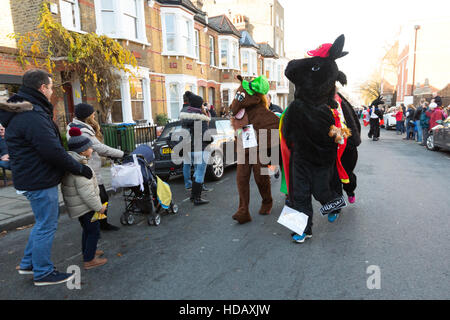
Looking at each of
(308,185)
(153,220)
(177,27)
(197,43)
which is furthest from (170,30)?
(308,185)

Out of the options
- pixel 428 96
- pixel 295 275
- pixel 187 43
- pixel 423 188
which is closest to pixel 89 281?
pixel 295 275

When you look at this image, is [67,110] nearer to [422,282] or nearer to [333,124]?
[333,124]

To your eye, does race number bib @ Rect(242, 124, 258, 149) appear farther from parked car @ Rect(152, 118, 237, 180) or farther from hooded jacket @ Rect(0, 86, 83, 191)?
parked car @ Rect(152, 118, 237, 180)

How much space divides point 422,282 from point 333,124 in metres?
1.80

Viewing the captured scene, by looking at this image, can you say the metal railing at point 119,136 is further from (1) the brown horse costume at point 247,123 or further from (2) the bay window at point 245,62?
(2) the bay window at point 245,62

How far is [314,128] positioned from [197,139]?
2577 mm

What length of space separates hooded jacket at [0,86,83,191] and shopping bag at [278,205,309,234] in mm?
2405

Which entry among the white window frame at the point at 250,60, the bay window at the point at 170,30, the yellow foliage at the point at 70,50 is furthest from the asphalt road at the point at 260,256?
the white window frame at the point at 250,60

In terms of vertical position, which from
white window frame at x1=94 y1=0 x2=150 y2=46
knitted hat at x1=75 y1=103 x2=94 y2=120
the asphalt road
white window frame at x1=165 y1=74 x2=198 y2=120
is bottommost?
the asphalt road

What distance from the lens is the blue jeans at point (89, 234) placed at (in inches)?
127

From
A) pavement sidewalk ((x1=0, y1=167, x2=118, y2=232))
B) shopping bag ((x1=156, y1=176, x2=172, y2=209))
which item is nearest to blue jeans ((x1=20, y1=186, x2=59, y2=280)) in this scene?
shopping bag ((x1=156, y1=176, x2=172, y2=209))

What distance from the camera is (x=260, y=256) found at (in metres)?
3.42

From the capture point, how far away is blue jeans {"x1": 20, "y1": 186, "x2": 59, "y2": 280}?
2895mm
